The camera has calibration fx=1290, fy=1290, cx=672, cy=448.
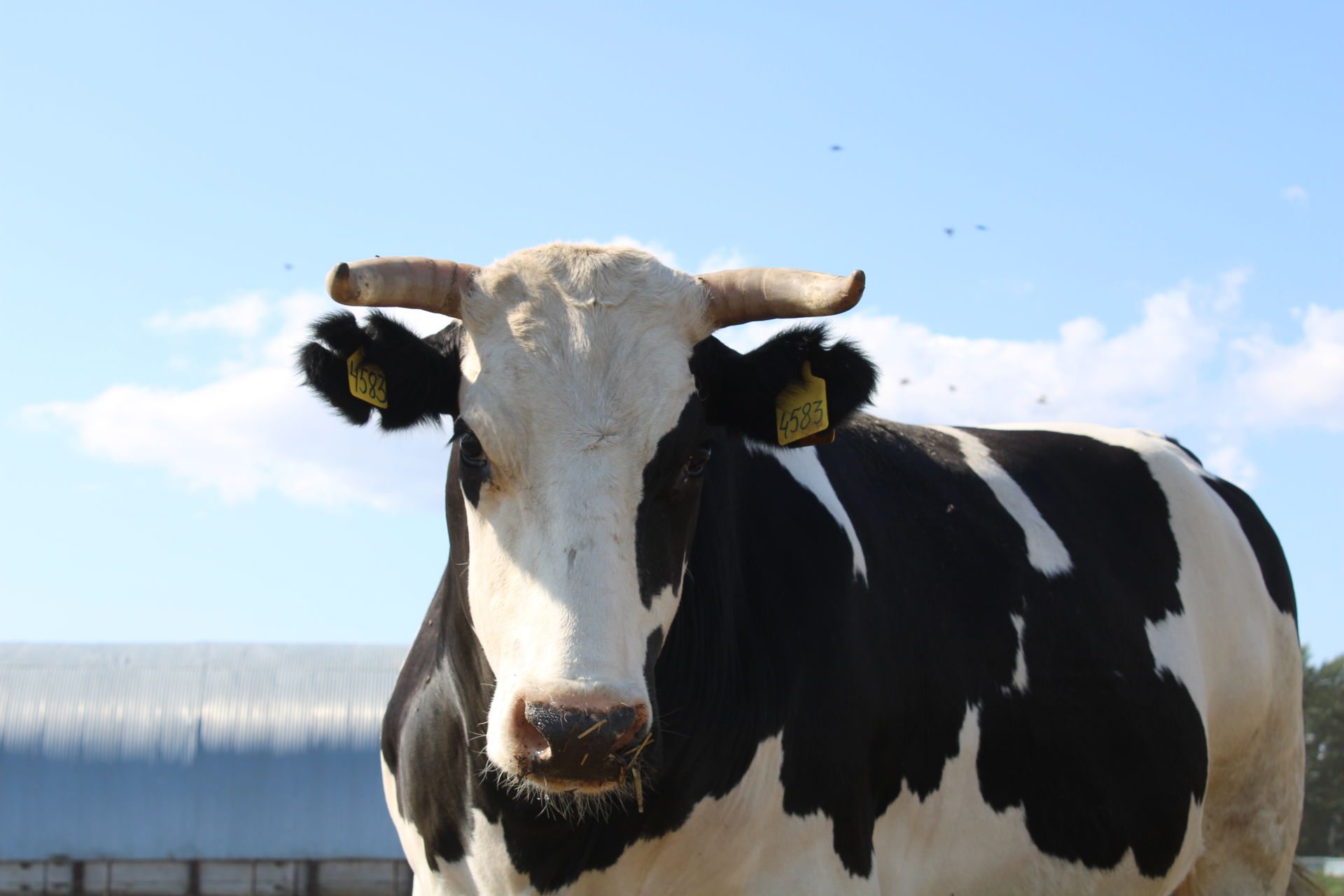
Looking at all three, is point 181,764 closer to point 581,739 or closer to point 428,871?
point 428,871

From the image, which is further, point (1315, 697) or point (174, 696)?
point (1315, 697)

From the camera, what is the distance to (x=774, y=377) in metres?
4.24

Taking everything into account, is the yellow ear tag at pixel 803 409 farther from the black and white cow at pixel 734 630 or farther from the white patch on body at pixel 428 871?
the white patch on body at pixel 428 871

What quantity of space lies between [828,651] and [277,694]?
19696 mm

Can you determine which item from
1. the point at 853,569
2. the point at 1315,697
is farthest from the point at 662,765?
the point at 1315,697

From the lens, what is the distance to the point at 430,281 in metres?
3.97

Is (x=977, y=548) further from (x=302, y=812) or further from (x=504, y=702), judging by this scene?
(x=302, y=812)

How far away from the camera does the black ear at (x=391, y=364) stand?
404cm

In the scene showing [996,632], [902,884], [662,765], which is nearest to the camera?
[662,765]

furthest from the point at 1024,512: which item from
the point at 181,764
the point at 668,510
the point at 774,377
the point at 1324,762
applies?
the point at 1324,762

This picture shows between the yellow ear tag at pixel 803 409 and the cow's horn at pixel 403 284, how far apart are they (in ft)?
3.61

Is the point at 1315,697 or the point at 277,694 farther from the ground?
the point at 277,694

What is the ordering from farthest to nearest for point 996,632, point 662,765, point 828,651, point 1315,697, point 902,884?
point 1315,697 < point 996,632 < point 902,884 < point 828,651 < point 662,765

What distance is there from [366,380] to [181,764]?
62.7 feet
